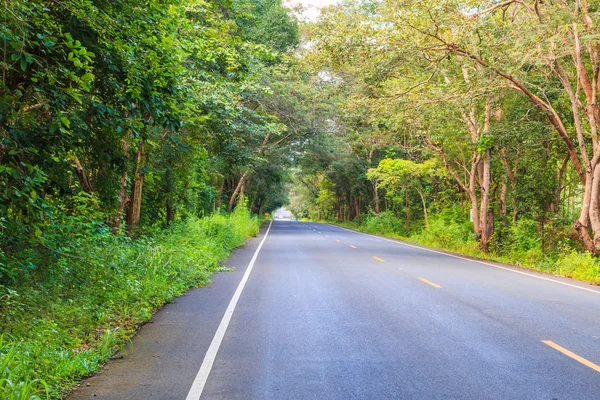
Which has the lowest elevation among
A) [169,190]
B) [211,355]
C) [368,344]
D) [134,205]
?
[211,355]

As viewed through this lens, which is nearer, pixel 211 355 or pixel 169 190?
pixel 211 355

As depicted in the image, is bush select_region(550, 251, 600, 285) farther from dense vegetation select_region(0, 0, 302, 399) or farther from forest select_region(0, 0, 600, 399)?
dense vegetation select_region(0, 0, 302, 399)

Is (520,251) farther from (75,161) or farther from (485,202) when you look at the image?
(75,161)

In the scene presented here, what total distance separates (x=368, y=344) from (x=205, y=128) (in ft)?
37.9

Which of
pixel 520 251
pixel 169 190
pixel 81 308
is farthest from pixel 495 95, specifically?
pixel 81 308

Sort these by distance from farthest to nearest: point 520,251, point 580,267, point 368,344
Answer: point 520,251 → point 580,267 → point 368,344

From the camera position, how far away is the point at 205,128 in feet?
55.4

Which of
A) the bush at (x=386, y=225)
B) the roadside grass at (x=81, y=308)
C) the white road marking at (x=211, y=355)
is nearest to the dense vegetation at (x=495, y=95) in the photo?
the roadside grass at (x=81, y=308)

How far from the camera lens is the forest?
6.41 meters

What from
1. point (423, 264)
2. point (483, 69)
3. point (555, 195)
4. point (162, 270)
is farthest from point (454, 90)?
point (162, 270)

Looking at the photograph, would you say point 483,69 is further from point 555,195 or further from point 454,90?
point 555,195

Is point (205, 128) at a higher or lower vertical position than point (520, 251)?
higher

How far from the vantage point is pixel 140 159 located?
47.2 ft

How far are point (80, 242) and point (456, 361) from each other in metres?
6.49
